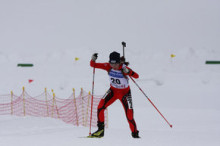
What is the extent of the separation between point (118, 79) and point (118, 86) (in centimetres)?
14

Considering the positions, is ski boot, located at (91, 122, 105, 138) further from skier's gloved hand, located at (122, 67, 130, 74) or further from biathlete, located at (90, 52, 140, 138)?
skier's gloved hand, located at (122, 67, 130, 74)

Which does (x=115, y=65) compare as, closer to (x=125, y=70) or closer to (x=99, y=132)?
(x=125, y=70)

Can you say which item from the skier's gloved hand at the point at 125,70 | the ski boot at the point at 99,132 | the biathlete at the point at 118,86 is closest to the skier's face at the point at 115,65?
the biathlete at the point at 118,86

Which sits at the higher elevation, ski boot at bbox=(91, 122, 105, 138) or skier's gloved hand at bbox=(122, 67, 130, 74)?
skier's gloved hand at bbox=(122, 67, 130, 74)

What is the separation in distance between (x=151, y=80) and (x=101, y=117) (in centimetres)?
861

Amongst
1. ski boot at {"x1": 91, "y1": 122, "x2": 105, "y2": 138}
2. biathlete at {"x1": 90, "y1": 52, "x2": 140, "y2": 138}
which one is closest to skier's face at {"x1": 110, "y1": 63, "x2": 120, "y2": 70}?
biathlete at {"x1": 90, "y1": 52, "x2": 140, "y2": 138}

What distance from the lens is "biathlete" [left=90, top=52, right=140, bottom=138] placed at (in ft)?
12.5

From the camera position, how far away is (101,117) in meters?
4.05

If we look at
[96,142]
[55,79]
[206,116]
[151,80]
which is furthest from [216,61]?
[96,142]

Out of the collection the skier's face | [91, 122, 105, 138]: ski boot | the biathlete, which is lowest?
[91, 122, 105, 138]: ski boot

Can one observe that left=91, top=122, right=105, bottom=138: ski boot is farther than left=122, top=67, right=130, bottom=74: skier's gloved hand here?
Yes

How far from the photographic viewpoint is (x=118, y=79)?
153 inches

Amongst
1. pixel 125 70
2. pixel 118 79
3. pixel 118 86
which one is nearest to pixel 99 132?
pixel 118 86

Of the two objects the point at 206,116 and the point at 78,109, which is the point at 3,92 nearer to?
the point at 78,109
